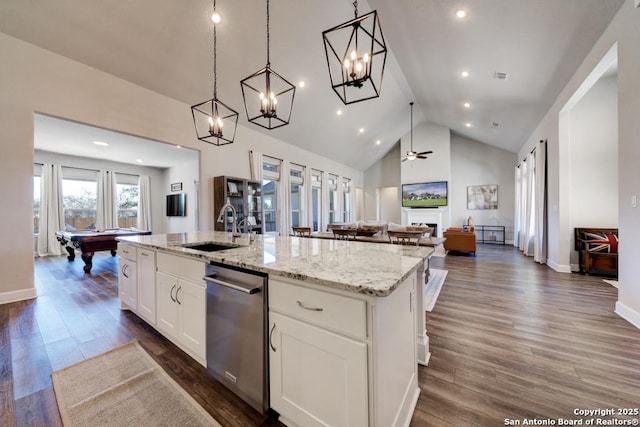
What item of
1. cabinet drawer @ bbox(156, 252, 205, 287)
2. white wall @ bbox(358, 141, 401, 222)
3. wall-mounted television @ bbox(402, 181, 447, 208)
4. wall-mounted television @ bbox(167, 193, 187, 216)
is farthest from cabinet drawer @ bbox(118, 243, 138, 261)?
white wall @ bbox(358, 141, 401, 222)

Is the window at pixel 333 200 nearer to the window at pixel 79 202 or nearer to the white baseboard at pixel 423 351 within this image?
the window at pixel 79 202

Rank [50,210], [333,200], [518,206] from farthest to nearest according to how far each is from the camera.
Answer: [333,200] < [518,206] < [50,210]

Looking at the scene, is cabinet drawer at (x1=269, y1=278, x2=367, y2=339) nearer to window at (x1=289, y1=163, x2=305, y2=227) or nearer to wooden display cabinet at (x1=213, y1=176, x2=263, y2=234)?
wooden display cabinet at (x1=213, y1=176, x2=263, y2=234)

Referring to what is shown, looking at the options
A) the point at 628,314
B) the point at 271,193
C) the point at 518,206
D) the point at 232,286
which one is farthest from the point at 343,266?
the point at 518,206

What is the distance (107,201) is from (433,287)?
30.8 feet

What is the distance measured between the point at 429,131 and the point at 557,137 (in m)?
5.22

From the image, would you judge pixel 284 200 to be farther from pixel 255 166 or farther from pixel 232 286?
pixel 232 286

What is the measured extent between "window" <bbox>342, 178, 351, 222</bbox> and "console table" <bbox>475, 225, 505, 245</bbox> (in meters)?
4.93

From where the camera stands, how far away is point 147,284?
2.28 m

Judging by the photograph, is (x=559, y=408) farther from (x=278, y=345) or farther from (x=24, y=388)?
(x=24, y=388)

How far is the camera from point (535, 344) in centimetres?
205

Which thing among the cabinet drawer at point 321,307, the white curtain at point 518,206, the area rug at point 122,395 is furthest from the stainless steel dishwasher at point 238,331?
the white curtain at point 518,206

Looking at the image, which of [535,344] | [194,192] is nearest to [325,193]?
[194,192]

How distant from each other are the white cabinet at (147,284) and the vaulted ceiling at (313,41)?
2971 mm
